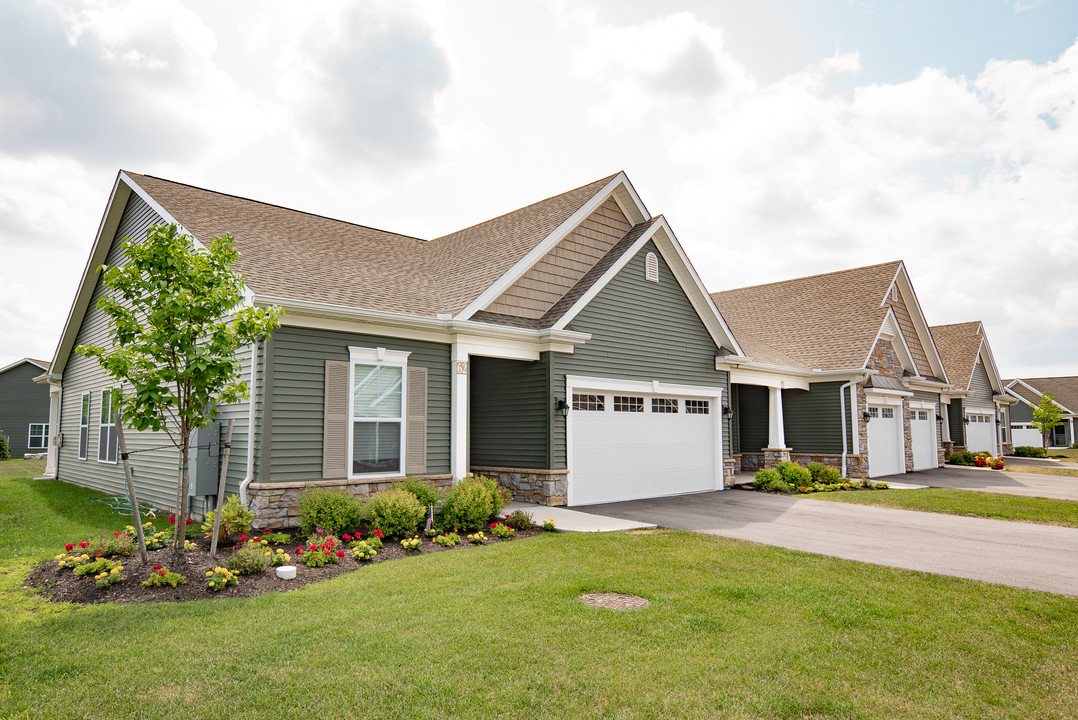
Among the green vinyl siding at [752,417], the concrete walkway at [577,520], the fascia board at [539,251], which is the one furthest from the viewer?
the green vinyl siding at [752,417]

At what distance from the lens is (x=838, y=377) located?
69.5 ft

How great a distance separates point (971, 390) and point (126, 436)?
35.7 m

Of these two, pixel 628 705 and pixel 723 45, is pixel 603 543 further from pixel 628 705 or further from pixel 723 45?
pixel 723 45

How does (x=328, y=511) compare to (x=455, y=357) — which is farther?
(x=455, y=357)

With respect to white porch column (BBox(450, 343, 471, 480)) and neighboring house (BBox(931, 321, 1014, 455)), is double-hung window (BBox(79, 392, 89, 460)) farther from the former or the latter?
neighboring house (BBox(931, 321, 1014, 455))

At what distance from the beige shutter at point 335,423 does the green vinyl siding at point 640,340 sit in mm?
4224

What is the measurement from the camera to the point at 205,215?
42.2 feet

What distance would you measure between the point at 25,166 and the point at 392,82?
7.07 meters

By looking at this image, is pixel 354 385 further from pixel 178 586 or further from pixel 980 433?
pixel 980 433

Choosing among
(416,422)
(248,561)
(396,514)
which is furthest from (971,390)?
(248,561)

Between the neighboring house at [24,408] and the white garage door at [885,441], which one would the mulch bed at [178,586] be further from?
the neighboring house at [24,408]

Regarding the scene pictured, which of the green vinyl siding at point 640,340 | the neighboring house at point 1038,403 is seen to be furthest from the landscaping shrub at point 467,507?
the neighboring house at point 1038,403

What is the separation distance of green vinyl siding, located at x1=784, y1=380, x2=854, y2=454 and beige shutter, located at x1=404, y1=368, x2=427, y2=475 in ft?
48.3

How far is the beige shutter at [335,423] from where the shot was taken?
10.5 m
